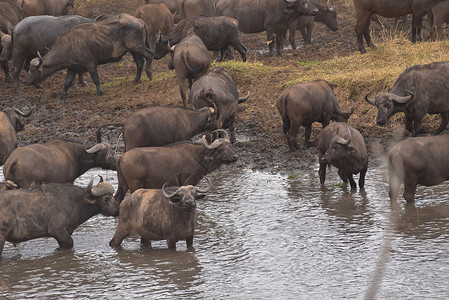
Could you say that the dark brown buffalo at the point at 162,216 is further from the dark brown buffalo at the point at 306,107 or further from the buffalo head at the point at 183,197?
the dark brown buffalo at the point at 306,107

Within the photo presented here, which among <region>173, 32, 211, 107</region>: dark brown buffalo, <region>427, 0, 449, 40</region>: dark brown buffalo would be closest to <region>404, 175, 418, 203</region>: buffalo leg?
<region>173, 32, 211, 107</region>: dark brown buffalo

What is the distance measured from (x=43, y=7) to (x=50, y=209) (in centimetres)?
1687

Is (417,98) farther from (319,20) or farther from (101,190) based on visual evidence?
(319,20)

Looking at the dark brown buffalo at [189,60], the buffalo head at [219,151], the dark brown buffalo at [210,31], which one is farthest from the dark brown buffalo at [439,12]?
the buffalo head at [219,151]

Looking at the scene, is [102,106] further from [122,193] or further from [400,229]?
[400,229]

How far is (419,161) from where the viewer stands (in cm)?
937

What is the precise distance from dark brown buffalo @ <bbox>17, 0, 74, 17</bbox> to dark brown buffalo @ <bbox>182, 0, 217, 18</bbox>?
412 cm

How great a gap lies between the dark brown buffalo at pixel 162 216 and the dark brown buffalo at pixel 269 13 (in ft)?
38.9

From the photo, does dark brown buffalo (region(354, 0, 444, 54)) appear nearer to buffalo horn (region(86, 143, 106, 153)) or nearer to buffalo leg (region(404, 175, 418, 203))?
buffalo leg (region(404, 175, 418, 203))

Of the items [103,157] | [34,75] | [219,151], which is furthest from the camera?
[34,75]

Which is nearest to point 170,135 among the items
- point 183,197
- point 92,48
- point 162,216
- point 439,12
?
point 162,216

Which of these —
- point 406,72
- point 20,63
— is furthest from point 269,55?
point 406,72

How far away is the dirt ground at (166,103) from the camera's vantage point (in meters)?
12.7

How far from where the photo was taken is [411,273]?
742 cm
